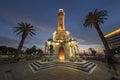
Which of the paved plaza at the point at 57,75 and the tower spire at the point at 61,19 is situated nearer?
the paved plaza at the point at 57,75

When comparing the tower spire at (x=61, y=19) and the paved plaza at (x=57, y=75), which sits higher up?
the tower spire at (x=61, y=19)

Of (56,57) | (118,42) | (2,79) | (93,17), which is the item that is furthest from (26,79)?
(118,42)

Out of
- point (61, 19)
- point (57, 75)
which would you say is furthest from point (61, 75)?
point (61, 19)

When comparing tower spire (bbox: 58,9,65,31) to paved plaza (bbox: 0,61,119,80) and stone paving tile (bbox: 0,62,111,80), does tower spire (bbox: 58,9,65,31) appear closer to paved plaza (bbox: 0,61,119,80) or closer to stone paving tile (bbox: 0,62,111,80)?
paved plaza (bbox: 0,61,119,80)

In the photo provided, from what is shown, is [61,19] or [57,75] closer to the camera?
[57,75]

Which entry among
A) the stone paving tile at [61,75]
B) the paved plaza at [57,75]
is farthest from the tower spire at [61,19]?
the stone paving tile at [61,75]

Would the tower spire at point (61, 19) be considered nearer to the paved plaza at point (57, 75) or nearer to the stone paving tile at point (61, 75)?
the paved plaza at point (57, 75)

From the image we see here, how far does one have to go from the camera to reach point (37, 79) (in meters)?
10.5

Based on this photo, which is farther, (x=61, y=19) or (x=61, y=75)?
(x=61, y=19)

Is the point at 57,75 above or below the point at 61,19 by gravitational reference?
below

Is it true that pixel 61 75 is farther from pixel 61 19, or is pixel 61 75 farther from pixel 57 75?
pixel 61 19

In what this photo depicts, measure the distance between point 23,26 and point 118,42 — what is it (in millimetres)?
87814

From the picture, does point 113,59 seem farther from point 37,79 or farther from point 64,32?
point 37,79

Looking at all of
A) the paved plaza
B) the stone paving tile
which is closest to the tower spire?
the paved plaza
